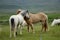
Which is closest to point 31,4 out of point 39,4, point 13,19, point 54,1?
point 39,4

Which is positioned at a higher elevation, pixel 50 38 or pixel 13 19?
pixel 13 19

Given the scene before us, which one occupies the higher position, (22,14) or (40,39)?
(22,14)

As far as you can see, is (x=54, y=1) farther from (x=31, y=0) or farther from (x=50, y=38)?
(x=50, y=38)

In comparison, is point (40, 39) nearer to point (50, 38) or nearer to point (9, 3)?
point (50, 38)

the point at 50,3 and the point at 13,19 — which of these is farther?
the point at 50,3

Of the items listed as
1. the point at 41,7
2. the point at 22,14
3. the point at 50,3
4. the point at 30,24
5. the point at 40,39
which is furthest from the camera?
the point at 50,3

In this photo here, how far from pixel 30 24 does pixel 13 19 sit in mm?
2033

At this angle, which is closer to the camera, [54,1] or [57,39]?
[57,39]

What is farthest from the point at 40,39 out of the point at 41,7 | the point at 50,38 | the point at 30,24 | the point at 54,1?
the point at 54,1

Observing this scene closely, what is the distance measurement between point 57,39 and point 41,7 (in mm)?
16431

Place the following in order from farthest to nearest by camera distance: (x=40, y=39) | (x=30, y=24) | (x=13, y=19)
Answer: (x=30, y=24), (x=13, y=19), (x=40, y=39)

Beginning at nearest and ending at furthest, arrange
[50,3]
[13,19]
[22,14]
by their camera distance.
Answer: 1. [13,19]
2. [22,14]
3. [50,3]

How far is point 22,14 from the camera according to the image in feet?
31.1

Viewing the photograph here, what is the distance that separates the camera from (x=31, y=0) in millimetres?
26875
